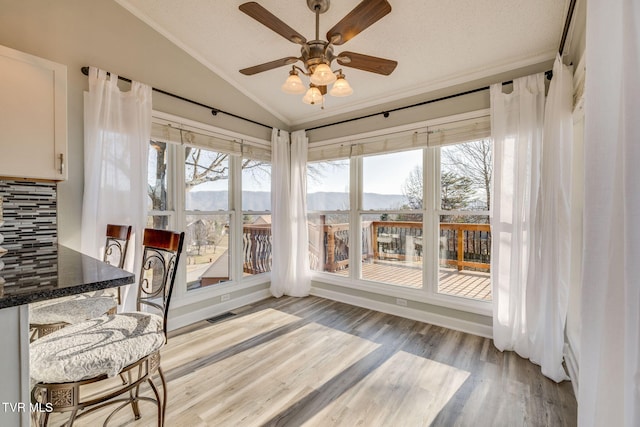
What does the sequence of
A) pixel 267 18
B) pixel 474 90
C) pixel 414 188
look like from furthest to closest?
pixel 414 188, pixel 474 90, pixel 267 18

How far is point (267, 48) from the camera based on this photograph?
2713 millimetres

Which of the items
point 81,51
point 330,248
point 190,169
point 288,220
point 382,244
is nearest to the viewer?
point 81,51

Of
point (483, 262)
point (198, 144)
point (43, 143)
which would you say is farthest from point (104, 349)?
point (483, 262)

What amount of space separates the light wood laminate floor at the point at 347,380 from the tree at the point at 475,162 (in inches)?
58.0

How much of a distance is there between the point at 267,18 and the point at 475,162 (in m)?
2.35

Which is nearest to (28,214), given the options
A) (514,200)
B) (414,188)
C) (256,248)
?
(256,248)

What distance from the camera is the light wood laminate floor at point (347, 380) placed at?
1729 millimetres

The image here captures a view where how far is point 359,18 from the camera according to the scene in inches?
60.9

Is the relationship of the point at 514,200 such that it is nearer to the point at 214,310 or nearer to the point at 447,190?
the point at 447,190

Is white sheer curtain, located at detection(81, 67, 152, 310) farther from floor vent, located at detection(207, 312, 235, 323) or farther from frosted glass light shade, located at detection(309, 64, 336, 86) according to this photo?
frosted glass light shade, located at detection(309, 64, 336, 86)

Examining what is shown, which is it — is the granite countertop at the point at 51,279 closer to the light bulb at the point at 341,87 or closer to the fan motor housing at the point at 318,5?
the light bulb at the point at 341,87

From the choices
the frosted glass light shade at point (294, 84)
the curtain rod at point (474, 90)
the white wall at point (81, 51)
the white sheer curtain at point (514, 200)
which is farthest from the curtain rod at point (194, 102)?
the white sheer curtain at point (514, 200)

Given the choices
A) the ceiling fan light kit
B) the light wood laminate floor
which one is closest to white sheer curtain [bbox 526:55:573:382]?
the light wood laminate floor

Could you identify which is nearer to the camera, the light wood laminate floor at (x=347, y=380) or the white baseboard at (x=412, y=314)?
the light wood laminate floor at (x=347, y=380)
